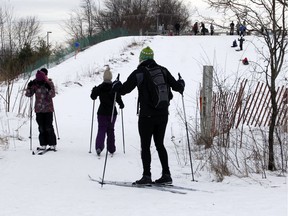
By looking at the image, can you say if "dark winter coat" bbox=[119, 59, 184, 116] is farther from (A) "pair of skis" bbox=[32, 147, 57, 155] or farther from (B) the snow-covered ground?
(A) "pair of skis" bbox=[32, 147, 57, 155]

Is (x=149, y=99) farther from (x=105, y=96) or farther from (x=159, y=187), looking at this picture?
(x=105, y=96)

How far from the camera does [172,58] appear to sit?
3072cm

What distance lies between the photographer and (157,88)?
5965 millimetres

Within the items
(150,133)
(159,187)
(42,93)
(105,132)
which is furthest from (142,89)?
(42,93)

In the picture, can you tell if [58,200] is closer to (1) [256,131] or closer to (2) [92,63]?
(1) [256,131]

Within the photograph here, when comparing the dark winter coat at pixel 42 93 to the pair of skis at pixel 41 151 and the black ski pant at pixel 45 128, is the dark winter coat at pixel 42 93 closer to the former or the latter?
the black ski pant at pixel 45 128

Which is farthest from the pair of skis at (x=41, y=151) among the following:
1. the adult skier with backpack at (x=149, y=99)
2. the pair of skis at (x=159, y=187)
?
the adult skier with backpack at (x=149, y=99)

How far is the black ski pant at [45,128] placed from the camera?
868 centimetres

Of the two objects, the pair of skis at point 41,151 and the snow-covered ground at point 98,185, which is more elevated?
the pair of skis at point 41,151

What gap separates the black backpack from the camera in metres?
5.95

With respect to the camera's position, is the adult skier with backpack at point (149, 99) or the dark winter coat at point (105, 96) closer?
the adult skier with backpack at point (149, 99)

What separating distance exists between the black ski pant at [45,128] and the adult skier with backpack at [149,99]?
3.02 metres

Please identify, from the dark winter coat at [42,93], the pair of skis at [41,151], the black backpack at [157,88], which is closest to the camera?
the black backpack at [157,88]

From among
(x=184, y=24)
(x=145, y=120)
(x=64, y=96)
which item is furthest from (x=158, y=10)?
(x=145, y=120)
